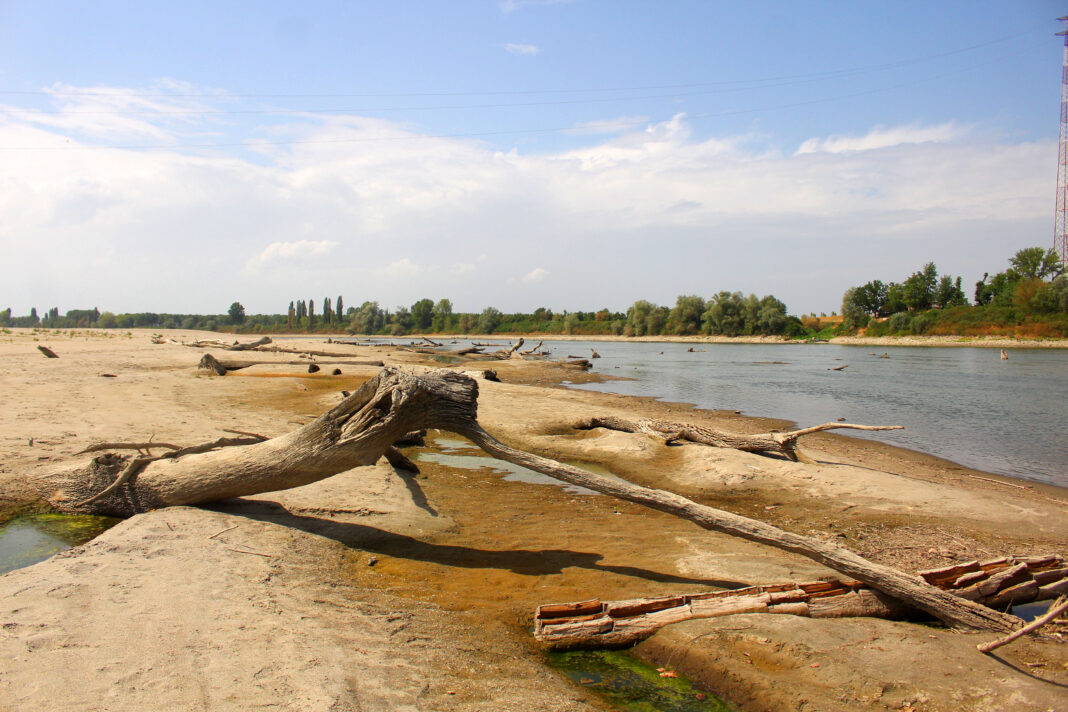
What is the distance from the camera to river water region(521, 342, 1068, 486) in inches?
532

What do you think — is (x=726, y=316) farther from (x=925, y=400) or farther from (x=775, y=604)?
(x=775, y=604)

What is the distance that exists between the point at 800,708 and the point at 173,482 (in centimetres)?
618

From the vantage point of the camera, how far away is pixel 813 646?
403 cm

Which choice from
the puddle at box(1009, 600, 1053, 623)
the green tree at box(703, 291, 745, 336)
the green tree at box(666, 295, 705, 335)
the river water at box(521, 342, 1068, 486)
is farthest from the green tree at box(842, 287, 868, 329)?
the puddle at box(1009, 600, 1053, 623)

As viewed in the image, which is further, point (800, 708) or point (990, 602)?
point (990, 602)

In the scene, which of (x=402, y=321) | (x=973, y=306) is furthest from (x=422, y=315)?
(x=973, y=306)

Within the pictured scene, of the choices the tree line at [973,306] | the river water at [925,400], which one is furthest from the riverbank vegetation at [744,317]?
the river water at [925,400]

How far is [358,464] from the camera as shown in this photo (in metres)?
5.76

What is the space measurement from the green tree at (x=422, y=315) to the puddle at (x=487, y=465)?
363 ft

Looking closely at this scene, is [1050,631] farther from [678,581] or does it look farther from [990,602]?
[678,581]

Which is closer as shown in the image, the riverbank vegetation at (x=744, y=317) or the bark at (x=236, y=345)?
the bark at (x=236, y=345)

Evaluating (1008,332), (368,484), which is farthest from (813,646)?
(1008,332)

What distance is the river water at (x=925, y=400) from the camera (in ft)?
44.3

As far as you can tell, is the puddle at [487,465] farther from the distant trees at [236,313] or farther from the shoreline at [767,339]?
the distant trees at [236,313]
